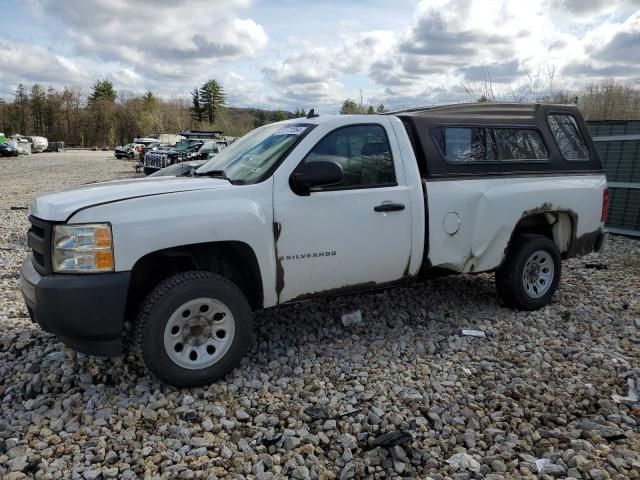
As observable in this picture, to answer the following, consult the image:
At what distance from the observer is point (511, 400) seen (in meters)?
3.53

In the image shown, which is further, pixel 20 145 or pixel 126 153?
pixel 20 145

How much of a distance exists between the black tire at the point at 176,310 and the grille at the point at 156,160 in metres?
20.5

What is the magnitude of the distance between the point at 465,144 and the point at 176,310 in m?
2.97

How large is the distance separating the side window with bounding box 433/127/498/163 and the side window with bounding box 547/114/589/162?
86cm

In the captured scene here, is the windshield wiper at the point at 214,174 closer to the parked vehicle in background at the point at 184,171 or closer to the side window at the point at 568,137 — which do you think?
the parked vehicle in background at the point at 184,171

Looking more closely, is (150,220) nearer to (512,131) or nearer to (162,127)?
(512,131)

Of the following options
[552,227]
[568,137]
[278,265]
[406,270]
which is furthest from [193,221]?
[568,137]

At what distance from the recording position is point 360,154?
13.9 feet

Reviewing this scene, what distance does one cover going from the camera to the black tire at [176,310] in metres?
3.42

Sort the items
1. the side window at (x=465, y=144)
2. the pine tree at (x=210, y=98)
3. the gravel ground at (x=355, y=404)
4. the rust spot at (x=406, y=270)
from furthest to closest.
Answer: the pine tree at (x=210, y=98) < the side window at (x=465, y=144) < the rust spot at (x=406, y=270) < the gravel ground at (x=355, y=404)

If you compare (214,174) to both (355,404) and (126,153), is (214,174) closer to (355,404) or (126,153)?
(355,404)

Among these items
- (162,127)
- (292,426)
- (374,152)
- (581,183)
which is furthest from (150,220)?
(162,127)

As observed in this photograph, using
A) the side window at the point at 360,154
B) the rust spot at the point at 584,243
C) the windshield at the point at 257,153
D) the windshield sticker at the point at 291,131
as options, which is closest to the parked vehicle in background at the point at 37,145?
the windshield at the point at 257,153

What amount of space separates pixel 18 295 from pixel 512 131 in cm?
556
